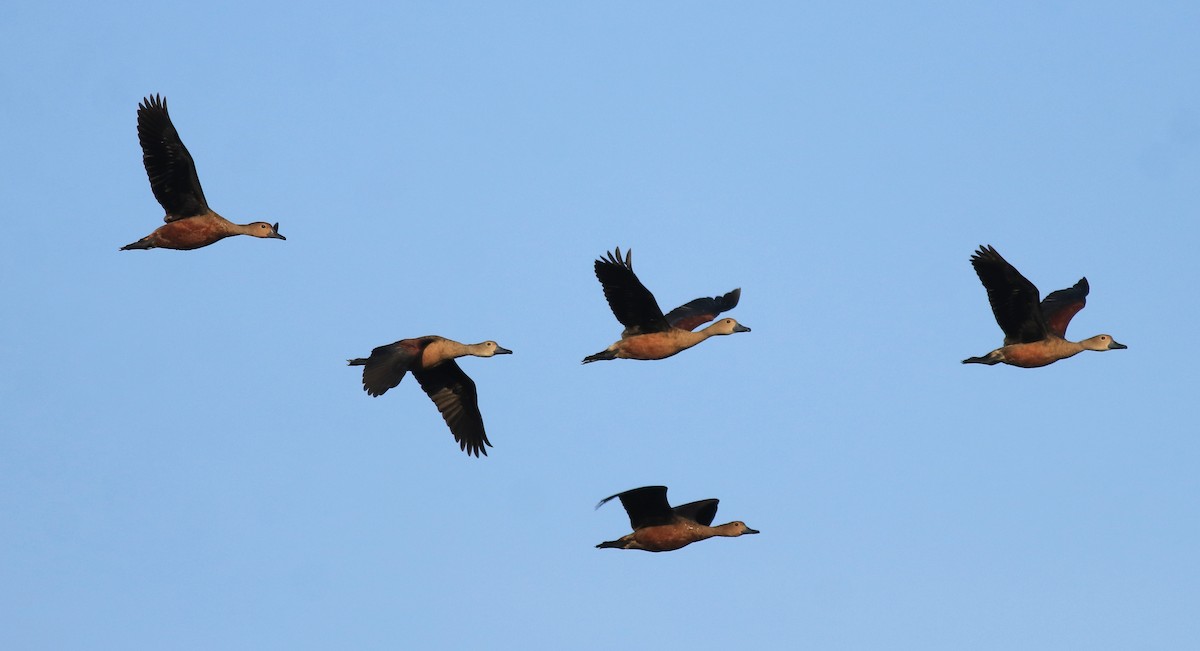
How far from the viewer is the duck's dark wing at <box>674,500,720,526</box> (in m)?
22.3

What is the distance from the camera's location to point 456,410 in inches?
934

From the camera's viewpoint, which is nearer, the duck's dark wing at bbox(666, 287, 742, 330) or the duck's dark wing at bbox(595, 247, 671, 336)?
the duck's dark wing at bbox(595, 247, 671, 336)

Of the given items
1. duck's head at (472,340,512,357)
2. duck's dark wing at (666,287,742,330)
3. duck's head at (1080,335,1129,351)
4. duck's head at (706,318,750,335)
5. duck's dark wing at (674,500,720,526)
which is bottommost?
duck's dark wing at (674,500,720,526)

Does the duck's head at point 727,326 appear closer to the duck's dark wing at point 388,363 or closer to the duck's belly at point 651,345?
the duck's belly at point 651,345

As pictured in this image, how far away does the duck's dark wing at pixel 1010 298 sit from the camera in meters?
22.3

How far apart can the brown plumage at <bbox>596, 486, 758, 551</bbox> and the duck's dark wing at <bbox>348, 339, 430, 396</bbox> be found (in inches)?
124

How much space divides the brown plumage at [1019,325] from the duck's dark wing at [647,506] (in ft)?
16.1

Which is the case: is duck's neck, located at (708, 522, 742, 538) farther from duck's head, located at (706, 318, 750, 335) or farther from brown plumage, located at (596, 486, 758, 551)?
duck's head, located at (706, 318, 750, 335)

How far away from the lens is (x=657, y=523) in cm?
2175

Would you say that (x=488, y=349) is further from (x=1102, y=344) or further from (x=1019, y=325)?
(x=1102, y=344)

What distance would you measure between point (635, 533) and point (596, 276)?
3.47m

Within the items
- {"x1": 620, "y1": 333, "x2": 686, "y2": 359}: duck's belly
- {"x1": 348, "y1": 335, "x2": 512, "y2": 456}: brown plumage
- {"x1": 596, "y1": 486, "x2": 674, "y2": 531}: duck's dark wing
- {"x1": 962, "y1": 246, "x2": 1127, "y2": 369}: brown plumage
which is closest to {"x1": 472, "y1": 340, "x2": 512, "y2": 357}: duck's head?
{"x1": 348, "y1": 335, "x2": 512, "y2": 456}: brown plumage

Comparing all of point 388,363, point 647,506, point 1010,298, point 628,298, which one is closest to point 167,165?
point 388,363

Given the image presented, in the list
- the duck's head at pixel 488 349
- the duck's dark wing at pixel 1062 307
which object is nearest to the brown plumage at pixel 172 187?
the duck's head at pixel 488 349
